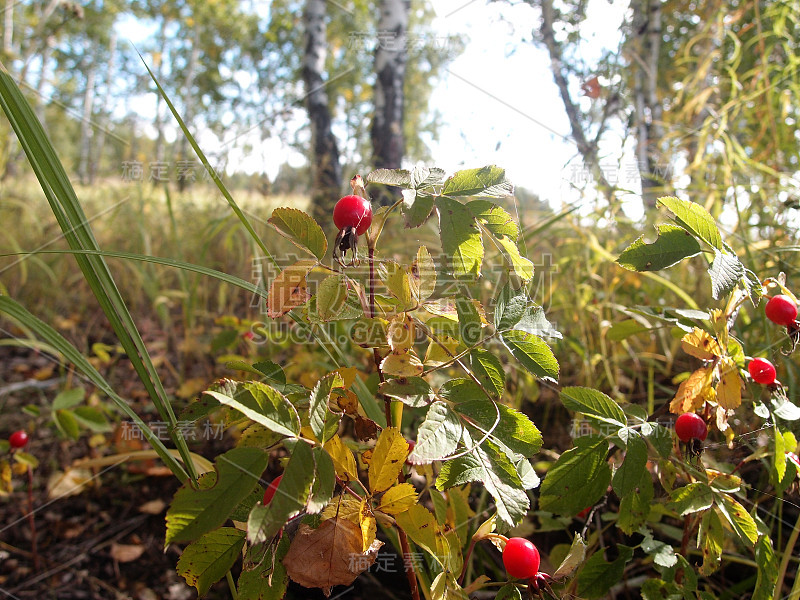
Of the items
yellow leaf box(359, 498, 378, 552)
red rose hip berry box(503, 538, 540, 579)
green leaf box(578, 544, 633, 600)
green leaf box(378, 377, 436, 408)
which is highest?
green leaf box(378, 377, 436, 408)

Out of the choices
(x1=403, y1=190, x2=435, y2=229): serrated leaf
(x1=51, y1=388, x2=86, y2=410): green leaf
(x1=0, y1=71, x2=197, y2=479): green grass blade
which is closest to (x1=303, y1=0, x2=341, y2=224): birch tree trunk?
(x1=51, y1=388, x2=86, y2=410): green leaf

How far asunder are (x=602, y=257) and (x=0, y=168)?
89.3 inches

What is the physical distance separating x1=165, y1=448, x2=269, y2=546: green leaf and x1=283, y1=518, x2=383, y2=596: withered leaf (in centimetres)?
9

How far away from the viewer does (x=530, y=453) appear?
0.40 metres

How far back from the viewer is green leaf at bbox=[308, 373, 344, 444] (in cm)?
35

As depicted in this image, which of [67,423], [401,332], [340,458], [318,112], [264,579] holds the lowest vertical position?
[67,423]

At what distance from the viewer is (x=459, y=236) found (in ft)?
1.37

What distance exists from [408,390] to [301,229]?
0.55ft

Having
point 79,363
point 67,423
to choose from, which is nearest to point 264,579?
point 79,363

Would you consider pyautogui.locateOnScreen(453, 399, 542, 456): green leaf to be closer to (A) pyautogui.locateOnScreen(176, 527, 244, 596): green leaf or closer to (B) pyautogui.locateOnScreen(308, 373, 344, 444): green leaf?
(B) pyautogui.locateOnScreen(308, 373, 344, 444): green leaf

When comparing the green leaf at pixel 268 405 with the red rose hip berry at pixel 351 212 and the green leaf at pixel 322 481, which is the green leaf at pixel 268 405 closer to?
the green leaf at pixel 322 481

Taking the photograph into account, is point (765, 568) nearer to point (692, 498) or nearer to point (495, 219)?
point (692, 498)

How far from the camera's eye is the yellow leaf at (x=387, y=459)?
0.40 meters

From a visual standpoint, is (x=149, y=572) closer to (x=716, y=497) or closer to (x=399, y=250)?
(x=716, y=497)
